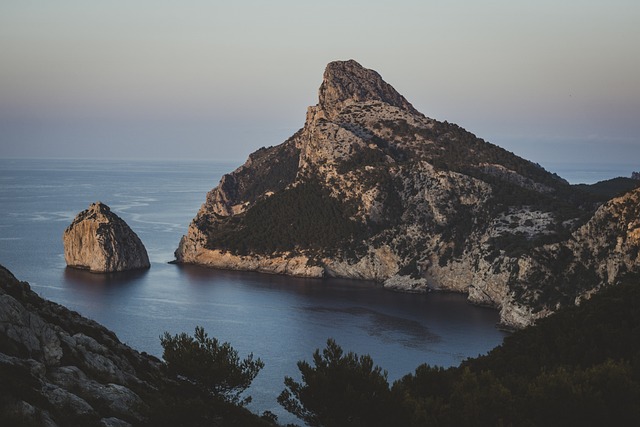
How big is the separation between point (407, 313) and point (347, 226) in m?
28.3

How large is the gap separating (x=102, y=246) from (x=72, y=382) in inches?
3297

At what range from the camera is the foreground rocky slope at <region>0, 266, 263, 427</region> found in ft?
74.3

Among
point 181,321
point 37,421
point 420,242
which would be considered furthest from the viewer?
point 420,242

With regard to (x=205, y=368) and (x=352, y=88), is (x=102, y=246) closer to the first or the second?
(x=352, y=88)

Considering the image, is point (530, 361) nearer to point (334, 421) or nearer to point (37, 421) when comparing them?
point (334, 421)

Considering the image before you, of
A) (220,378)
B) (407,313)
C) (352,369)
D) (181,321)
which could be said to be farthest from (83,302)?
(352,369)

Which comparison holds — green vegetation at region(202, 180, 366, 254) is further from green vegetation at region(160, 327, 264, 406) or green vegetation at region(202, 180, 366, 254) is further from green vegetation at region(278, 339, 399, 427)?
green vegetation at region(278, 339, 399, 427)

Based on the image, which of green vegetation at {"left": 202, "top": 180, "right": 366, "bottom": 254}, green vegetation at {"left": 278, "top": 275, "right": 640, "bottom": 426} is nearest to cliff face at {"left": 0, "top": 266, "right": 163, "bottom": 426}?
green vegetation at {"left": 278, "top": 275, "right": 640, "bottom": 426}

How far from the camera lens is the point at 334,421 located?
99.8 feet

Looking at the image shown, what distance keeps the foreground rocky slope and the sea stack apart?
7505 cm

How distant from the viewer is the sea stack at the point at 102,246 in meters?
108

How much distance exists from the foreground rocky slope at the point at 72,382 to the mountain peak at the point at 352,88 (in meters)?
116

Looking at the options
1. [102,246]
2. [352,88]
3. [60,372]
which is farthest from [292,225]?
[60,372]

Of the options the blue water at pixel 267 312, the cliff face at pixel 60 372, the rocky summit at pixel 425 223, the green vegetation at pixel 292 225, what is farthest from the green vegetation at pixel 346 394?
the green vegetation at pixel 292 225
